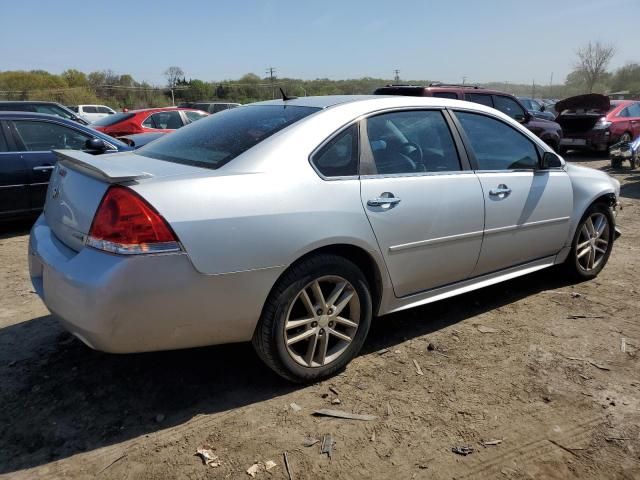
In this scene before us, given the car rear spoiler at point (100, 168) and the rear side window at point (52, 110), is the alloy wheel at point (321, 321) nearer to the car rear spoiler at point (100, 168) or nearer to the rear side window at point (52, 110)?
the car rear spoiler at point (100, 168)

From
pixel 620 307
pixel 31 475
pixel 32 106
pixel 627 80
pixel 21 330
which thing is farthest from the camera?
pixel 627 80

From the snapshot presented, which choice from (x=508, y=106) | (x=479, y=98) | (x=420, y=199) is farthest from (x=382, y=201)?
(x=508, y=106)

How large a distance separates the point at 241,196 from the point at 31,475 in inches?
59.9

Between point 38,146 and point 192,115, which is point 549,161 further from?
point 192,115

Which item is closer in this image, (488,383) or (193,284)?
(193,284)

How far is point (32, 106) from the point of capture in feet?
37.6

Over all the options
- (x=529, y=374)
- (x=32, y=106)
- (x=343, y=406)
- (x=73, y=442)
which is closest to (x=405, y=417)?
(x=343, y=406)

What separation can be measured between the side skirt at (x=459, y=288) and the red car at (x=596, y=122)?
36.8 ft

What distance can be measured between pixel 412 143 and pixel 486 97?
25.0 ft

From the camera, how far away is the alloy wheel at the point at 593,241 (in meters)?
4.58

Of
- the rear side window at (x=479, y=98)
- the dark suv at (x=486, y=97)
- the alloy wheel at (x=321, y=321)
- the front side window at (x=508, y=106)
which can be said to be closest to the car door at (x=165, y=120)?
the dark suv at (x=486, y=97)

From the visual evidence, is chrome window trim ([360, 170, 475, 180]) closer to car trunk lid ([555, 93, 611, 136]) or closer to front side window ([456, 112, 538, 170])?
front side window ([456, 112, 538, 170])

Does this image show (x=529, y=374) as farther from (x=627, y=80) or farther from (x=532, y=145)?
(x=627, y=80)

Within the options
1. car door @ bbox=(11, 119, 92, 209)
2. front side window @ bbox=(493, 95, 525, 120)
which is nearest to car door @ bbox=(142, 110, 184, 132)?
car door @ bbox=(11, 119, 92, 209)
